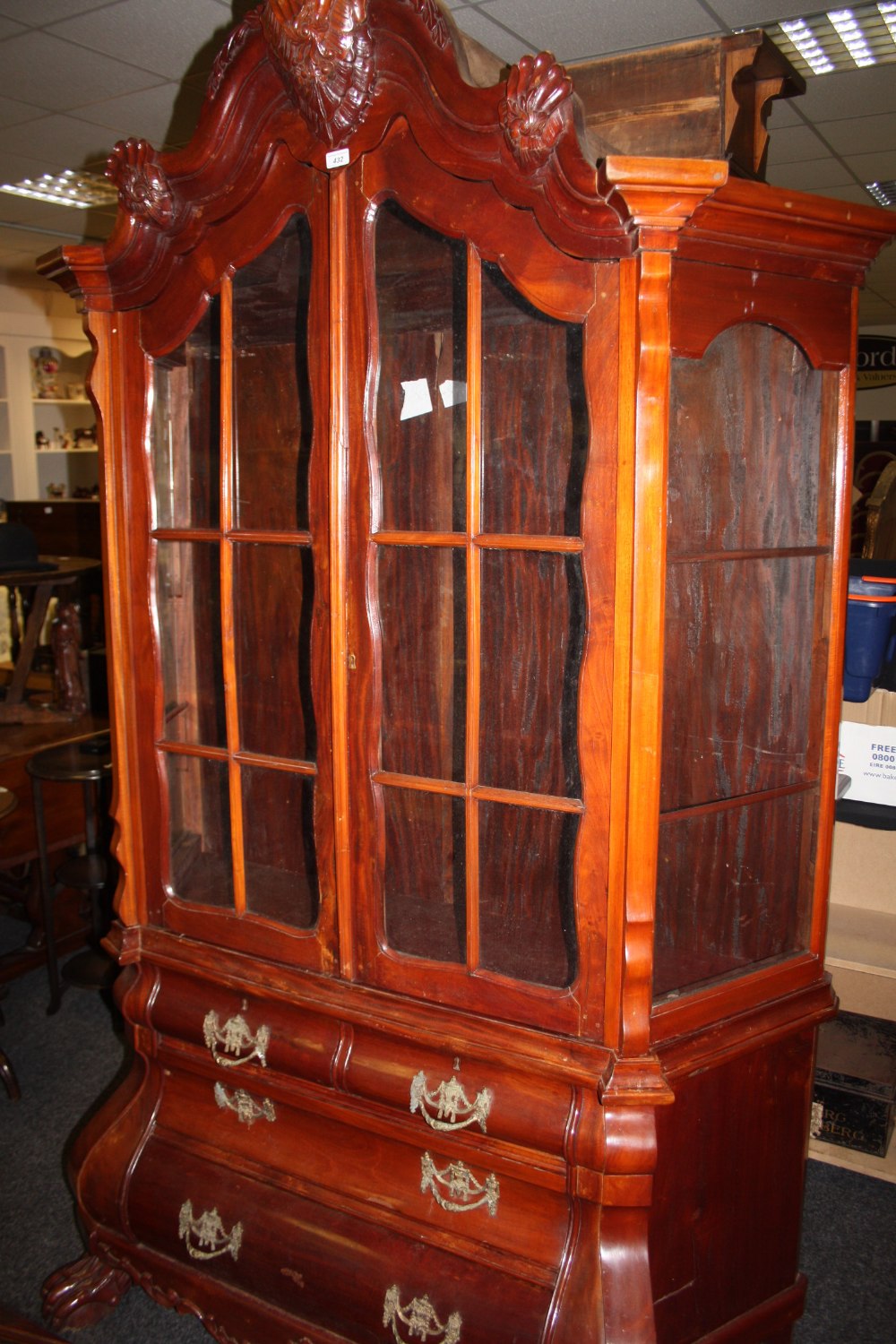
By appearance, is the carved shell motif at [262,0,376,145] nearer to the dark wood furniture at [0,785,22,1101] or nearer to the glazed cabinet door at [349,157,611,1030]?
the glazed cabinet door at [349,157,611,1030]

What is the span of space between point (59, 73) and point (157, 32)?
55 cm

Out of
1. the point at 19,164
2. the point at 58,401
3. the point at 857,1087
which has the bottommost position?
the point at 857,1087

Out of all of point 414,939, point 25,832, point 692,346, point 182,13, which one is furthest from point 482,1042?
point 182,13

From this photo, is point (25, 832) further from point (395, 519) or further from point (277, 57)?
point (277, 57)

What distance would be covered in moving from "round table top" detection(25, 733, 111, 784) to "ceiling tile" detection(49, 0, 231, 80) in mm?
2107

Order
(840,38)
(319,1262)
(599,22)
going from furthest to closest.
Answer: (840,38)
(599,22)
(319,1262)

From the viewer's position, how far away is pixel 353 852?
156cm

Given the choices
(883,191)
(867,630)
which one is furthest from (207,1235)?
(883,191)

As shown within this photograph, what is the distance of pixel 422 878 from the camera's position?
1.63 metres

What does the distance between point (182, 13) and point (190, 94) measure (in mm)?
700

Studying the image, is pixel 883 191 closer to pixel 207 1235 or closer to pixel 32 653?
pixel 32 653

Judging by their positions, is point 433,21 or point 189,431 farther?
point 189,431

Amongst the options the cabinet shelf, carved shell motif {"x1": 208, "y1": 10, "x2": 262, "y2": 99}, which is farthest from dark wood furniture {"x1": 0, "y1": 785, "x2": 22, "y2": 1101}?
the cabinet shelf

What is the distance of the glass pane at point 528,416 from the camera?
136 centimetres
